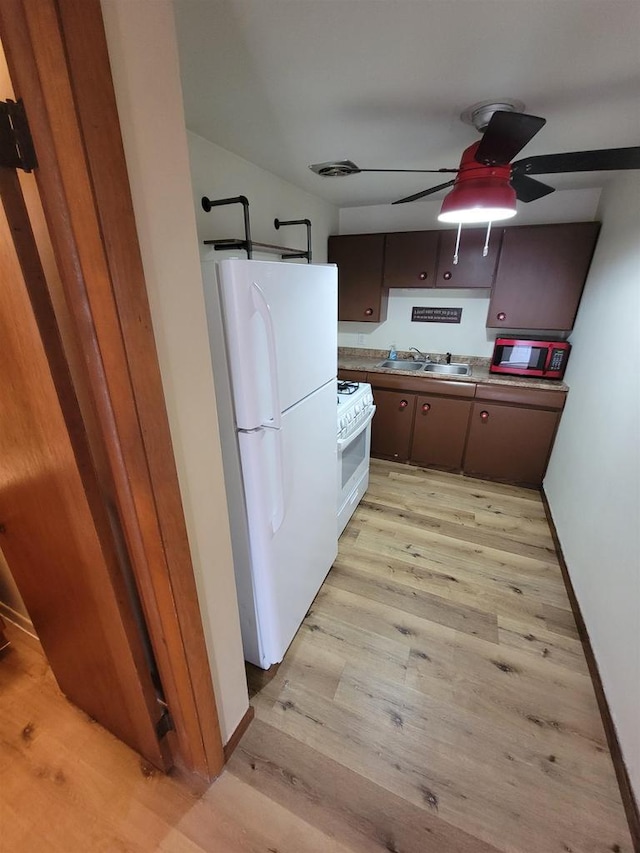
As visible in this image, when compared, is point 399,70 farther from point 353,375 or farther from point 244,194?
point 353,375

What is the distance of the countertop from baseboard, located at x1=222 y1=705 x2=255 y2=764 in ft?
8.34

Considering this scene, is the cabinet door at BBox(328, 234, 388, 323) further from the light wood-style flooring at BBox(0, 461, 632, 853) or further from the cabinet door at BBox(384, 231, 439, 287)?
the light wood-style flooring at BBox(0, 461, 632, 853)

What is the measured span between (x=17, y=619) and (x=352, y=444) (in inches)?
81.4

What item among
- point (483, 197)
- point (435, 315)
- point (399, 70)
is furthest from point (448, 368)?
point (399, 70)

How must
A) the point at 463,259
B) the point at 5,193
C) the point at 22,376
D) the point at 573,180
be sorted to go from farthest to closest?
1. the point at 463,259
2. the point at 573,180
3. the point at 22,376
4. the point at 5,193

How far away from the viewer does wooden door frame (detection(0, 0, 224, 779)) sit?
0.58 meters

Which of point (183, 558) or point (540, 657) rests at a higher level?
point (183, 558)

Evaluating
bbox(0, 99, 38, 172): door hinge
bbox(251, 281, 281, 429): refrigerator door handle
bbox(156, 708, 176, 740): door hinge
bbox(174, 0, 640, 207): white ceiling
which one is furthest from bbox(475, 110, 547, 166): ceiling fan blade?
bbox(156, 708, 176, 740): door hinge

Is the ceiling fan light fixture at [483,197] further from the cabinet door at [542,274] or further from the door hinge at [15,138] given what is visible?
the cabinet door at [542,274]

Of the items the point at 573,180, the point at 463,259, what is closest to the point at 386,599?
the point at 463,259

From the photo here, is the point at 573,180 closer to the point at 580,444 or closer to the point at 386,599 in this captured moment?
the point at 580,444

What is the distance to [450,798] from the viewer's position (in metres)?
1.25

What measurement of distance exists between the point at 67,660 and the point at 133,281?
4.76 ft

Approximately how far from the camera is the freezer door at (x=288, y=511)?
1310 millimetres
